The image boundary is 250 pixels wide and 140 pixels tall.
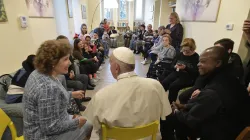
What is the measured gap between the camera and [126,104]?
3.37ft

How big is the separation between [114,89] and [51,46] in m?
0.56

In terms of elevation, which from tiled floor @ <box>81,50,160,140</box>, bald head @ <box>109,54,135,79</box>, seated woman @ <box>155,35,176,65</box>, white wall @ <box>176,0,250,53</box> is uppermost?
white wall @ <box>176,0,250,53</box>

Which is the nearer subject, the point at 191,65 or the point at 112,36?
the point at 191,65

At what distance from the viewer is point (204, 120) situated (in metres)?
1.27

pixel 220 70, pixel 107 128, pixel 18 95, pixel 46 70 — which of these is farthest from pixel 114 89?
pixel 18 95

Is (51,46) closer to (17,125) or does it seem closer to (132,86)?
(132,86)

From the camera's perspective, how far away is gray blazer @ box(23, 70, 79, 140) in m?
1.02

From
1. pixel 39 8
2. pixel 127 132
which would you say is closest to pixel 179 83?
pixel 127 132

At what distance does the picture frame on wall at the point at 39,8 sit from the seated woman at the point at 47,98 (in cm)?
211

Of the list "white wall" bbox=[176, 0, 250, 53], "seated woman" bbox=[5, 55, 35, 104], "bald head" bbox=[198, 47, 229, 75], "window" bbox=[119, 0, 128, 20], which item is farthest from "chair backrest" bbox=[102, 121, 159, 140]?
"window" bbox=[119, 0, 128, 20]

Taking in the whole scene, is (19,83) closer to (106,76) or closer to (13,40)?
(13,40)

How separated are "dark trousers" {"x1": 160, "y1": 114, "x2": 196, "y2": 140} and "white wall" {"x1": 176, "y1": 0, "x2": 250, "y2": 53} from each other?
157 centimetres

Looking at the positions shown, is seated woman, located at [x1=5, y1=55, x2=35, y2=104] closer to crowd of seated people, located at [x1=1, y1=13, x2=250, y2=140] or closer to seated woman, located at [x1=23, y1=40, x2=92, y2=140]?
crowd of seated people, located at [x1=1, y1=13, x2=250, y2=140]

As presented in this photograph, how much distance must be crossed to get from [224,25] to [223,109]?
71.0 inches
